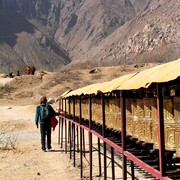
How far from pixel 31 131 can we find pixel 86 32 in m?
136

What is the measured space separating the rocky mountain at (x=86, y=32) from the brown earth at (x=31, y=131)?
31.2 metres

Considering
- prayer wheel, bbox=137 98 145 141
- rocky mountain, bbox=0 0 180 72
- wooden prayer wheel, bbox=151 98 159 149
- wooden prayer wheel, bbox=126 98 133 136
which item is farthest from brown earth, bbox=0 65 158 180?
rocky mountain, bbox=0 0 180 72

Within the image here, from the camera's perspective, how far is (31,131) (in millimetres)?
23234

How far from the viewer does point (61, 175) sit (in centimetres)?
1068

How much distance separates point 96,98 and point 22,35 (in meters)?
141

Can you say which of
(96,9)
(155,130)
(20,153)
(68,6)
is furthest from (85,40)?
(155,130)

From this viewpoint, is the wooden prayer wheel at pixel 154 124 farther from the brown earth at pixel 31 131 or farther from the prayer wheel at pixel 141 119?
the brown earth at pixel 31 131

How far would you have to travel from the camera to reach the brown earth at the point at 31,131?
36.9 ft

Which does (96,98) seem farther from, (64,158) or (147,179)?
(64,158)

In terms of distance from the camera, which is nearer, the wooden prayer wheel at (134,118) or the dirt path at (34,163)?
the wooden prayer wheel at (134,118)

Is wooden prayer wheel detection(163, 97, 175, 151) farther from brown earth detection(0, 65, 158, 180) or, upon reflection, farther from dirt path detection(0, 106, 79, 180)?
dirt path detection(0, 106, 79, 180)

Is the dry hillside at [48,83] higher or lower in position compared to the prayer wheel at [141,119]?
higher

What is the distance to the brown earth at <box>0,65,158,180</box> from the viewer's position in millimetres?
11242

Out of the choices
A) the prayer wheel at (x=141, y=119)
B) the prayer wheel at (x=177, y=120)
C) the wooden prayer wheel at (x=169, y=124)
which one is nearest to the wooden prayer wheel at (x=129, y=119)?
the prayer wheel at (x=141, y=119)
